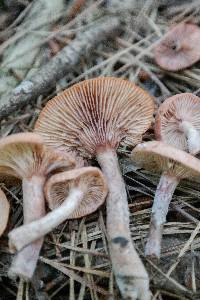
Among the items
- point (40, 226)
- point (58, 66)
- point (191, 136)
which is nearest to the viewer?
point (40, 226)

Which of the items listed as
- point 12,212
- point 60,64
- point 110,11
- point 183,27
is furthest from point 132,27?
point 12,212

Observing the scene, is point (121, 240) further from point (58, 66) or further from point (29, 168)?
point (58, 66)

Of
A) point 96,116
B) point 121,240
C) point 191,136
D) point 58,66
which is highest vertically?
point 58,66

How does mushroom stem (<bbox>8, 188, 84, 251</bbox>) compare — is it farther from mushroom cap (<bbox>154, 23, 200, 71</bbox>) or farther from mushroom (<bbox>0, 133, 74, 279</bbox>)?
mushroom cap (<bbox>154, 23, 200, 71</bbox>)

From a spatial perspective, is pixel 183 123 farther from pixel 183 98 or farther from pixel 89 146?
pixel 89 146

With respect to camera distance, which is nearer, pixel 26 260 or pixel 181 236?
pixel 26 260

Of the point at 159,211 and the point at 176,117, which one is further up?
the point at 176,117

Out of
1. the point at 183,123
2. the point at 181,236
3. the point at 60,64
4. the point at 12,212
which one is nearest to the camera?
the point at 181,236

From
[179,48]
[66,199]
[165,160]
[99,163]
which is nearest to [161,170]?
[165,160]
